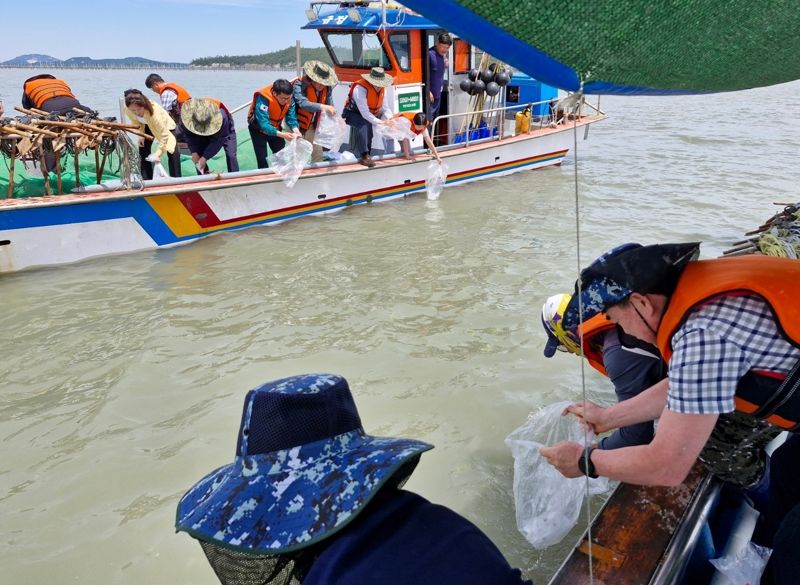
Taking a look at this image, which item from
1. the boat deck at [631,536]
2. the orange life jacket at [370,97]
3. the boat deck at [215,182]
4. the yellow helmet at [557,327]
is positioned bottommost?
the boat deck at [631,536]

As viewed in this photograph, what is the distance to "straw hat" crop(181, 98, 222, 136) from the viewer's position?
7.24 metres

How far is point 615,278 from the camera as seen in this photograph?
1617 millimetres

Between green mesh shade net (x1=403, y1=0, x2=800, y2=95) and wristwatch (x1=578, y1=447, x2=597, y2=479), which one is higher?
green mesh shade net (x1=403, y1=0, x2=800, y2=95)

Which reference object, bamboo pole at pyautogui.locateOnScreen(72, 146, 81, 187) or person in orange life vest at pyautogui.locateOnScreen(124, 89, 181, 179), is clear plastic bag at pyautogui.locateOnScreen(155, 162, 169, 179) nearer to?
person in orange life vest at pyautogui.locateOnScreen(124, 89, 181, 179)

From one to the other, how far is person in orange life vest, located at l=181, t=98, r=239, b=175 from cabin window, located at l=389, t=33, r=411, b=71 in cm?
293

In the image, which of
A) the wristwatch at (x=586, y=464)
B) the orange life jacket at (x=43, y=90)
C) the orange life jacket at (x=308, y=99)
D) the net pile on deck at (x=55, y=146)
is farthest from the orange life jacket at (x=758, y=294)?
the orange life jacket at (x=43, y=90)

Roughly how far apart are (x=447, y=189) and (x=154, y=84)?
15.3 feet

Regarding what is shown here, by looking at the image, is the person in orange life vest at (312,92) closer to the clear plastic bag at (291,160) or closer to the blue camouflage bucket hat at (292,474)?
the clear plastic bag at (291,160)

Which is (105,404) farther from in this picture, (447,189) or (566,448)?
(447,189)

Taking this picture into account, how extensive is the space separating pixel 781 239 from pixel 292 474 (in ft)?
8.94

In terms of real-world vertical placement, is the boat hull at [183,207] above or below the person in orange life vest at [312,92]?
below

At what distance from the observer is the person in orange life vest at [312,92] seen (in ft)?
25.8

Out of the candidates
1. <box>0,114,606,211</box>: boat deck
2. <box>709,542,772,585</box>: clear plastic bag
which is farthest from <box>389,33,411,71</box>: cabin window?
<box>709,542,772,585</box>: clear plastic bag

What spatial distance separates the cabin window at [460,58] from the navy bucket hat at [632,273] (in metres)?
9.02
